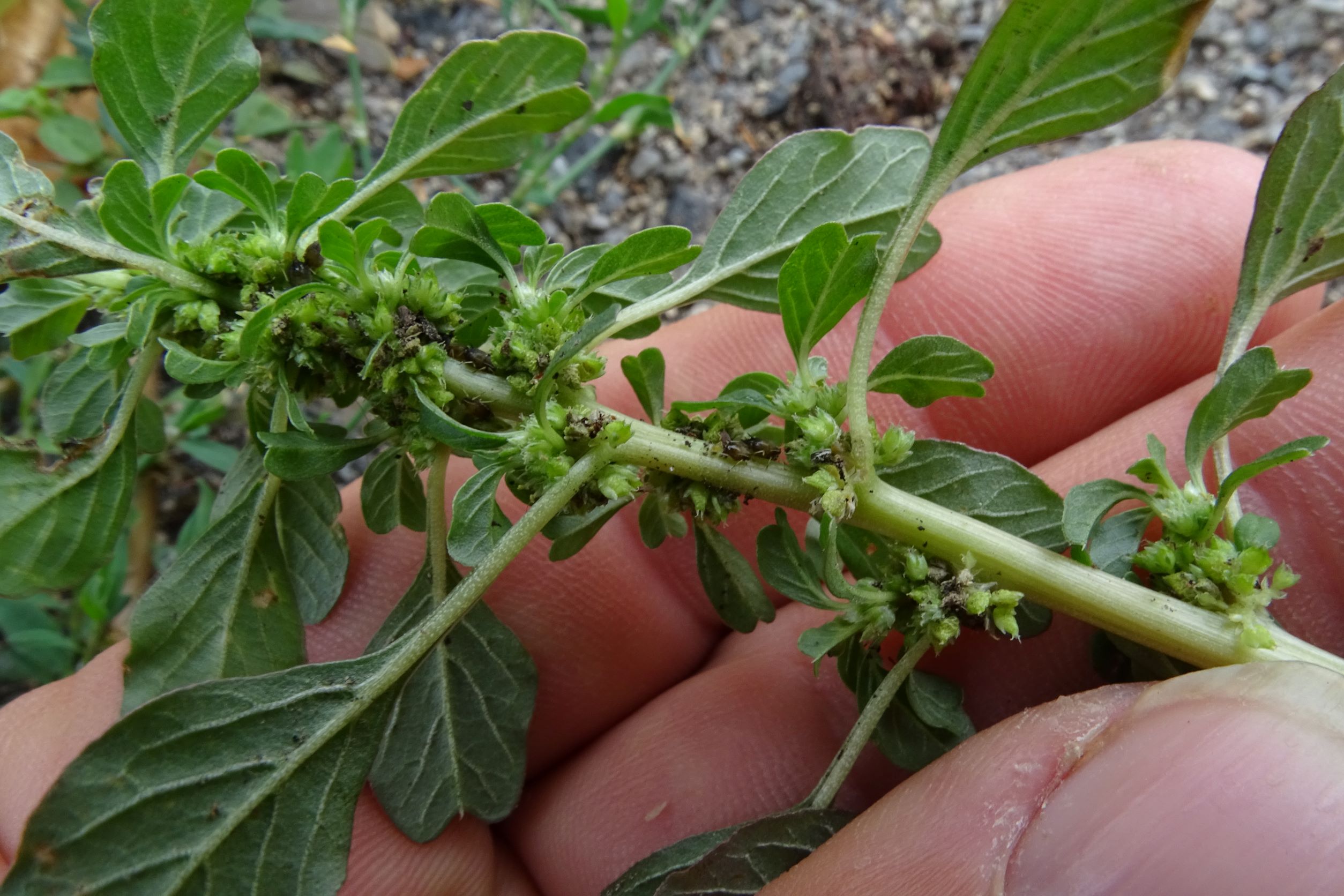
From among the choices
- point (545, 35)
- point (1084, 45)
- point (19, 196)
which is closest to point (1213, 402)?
point (1084, 45)

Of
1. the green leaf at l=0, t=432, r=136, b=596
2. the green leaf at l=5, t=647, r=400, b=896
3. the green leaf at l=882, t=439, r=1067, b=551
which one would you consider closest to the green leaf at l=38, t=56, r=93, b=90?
the green leaf at l=0, t=432, r=136, b=596

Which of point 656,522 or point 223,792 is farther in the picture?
point 656,522

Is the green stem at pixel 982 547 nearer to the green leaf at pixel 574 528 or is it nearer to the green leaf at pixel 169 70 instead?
the green leaf at pixel 574 528

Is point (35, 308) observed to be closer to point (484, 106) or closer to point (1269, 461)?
point (484, 106)

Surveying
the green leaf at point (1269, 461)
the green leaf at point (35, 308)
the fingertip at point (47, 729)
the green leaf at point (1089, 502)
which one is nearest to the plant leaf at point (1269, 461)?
the green leaf at point (1269, 461)

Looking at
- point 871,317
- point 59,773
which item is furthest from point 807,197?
point 59,773

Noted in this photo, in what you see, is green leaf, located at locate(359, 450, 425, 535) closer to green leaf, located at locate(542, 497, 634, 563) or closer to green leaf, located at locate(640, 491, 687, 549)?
green leaf, located at locate(542, 497, 634, 563)
